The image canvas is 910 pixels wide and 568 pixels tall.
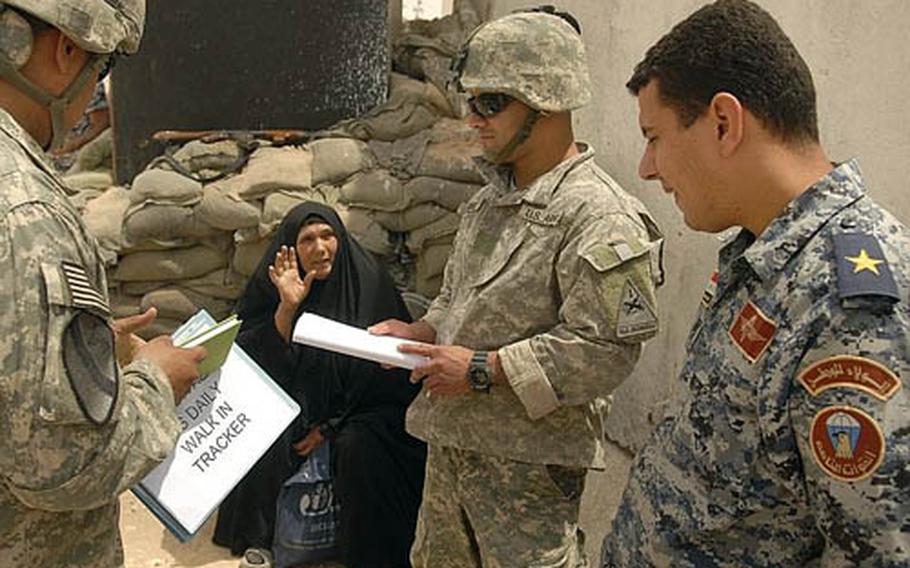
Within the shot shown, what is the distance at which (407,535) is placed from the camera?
12.2 ft

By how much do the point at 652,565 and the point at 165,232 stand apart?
11.7 feet

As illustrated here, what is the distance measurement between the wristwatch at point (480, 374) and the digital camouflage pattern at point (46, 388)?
86 cm

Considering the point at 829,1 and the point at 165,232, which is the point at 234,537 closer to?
the point at 165,232

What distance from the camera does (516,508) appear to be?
2559 mm

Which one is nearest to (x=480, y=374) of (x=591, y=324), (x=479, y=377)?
(x=479, y=377)

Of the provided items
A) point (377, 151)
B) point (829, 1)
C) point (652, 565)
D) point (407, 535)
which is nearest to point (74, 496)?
point (652, 565)

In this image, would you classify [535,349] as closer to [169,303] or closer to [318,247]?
[318,247]

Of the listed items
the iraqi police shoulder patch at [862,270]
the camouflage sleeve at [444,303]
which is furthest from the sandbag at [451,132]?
the iraqi police shoulder patch at [862,270]

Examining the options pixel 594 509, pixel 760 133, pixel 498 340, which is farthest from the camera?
pixel 594 509

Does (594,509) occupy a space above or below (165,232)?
below

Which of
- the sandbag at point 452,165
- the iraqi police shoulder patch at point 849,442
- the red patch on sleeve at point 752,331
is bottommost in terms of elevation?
the sandbag at point 452,165

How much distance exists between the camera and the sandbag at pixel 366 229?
4.71 meters

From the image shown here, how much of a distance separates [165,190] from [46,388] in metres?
3.28

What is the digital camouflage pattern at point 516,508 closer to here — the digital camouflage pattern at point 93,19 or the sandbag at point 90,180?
the digital camouflage pattern at point 93,19
